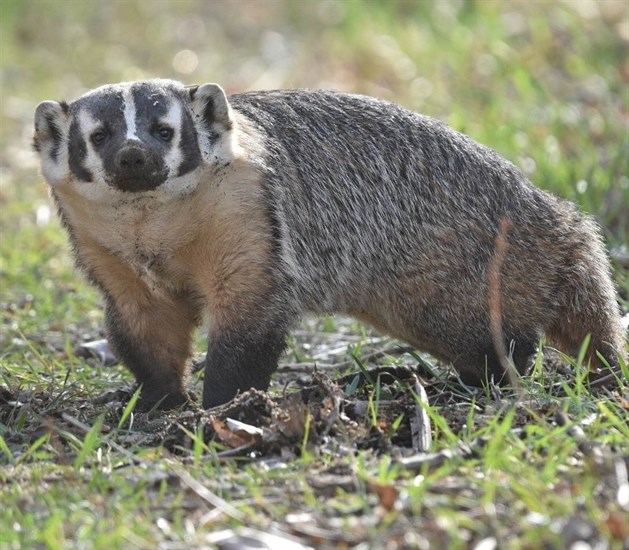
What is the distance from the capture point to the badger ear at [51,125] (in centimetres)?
484

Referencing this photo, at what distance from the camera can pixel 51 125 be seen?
487 cm

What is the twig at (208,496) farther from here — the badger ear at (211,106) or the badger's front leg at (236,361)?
the badger ear at (211,106)

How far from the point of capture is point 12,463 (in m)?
4.08

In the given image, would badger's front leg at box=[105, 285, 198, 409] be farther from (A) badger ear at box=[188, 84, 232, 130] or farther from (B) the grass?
(A) badger ear at box=[188, 84, 232, 130]

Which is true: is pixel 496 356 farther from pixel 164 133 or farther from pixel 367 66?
pixel 367 66

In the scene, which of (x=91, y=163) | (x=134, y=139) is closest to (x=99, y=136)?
(x=91, y=163)

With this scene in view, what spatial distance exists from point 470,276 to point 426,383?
0.53 metres

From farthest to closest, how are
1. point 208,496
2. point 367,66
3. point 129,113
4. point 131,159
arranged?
point 367,66 < point 129,113 < point 131,159 < point 208,496

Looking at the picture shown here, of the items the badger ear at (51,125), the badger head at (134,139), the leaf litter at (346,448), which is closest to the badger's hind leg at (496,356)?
the leaf litter at (346,448)

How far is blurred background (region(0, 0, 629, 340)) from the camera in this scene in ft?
25.3

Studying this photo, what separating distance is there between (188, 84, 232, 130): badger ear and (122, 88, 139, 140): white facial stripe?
0.27 metres

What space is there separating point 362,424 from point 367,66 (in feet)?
24.2

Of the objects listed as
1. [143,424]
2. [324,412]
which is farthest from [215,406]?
[324,412]

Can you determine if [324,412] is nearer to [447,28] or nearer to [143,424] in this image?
[143,424]
